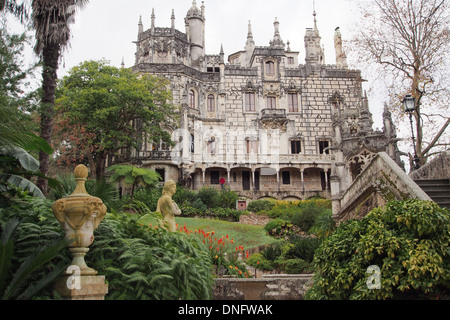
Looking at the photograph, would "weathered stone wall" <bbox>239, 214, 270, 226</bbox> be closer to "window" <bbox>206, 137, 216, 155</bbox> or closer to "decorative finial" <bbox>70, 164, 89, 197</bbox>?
"window" <bbox>206, 137, 216, 155</bbox>

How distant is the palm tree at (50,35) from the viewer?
12852mm

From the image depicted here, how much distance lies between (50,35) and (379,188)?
10898mm

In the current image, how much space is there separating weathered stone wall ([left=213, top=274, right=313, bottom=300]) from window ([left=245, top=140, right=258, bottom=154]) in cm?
3267

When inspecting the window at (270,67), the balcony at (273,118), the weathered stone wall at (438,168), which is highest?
the window at (270,67)

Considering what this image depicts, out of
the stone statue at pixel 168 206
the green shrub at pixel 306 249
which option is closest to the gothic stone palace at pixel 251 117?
the green shrub at pixel 306 249

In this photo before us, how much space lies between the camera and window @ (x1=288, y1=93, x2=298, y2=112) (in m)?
44.0

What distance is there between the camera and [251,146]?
42.2 metres

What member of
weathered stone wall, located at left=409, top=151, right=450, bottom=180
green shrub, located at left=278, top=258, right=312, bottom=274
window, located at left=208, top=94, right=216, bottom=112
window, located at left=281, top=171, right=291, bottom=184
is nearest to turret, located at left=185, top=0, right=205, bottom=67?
window, located at left=208, top=94, right=216, bottom=112

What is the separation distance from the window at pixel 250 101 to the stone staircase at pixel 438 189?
32789 mm

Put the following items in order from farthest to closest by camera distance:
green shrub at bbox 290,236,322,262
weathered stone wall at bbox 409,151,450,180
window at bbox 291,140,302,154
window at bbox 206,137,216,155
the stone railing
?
window at bbox 291,140,302,154, window at bbox 206,137,216,155, green shrub at bbox 290,236,322,262, weathered stone wall at bbox 409,151,450,180, the stone railing

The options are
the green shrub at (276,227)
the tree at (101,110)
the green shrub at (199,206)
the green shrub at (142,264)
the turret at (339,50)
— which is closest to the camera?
the green shrub at (142,264)

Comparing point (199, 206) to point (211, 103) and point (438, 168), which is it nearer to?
point (211, 103)

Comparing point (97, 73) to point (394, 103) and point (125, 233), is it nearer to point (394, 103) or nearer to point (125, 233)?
point (394, 103)

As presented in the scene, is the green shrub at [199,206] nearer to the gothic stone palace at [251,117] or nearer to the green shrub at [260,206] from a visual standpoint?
the green shrub at [260,206]
